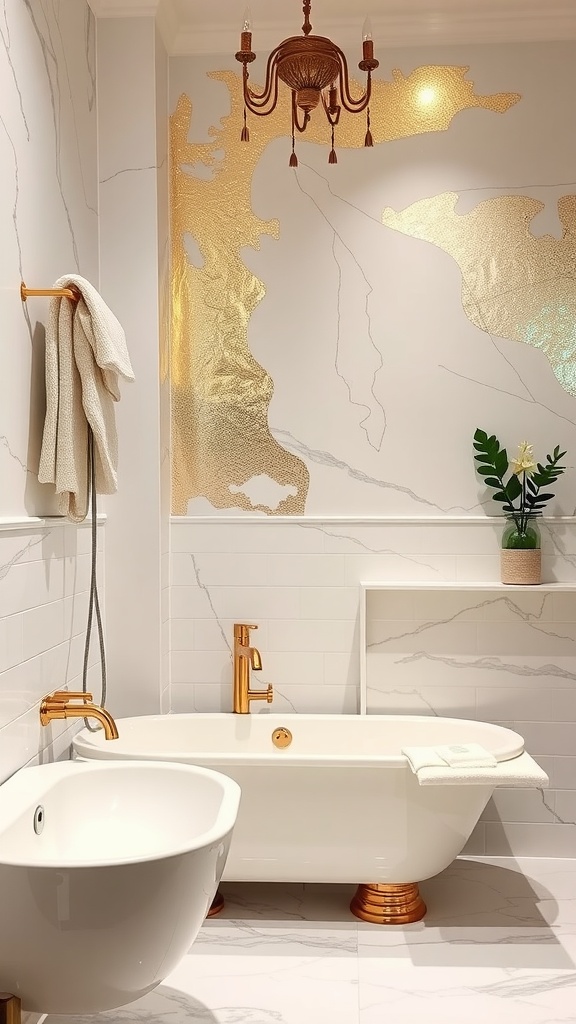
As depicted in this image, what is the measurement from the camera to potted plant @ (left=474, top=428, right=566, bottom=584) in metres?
3.08

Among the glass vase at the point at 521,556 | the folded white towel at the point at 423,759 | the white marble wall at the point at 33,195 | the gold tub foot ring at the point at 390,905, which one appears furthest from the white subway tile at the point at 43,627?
the glass vase at the point at 521,556

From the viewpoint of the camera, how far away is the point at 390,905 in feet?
8.94

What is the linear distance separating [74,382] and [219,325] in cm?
101

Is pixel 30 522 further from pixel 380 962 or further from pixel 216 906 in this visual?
pixel 380 962

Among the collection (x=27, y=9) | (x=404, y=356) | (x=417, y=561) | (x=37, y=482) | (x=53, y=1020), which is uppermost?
(x=27, y=9)

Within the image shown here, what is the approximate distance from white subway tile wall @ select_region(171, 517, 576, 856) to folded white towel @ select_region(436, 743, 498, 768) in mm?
637

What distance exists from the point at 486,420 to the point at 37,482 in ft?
5.27

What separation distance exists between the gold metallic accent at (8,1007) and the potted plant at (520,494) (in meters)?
1.99

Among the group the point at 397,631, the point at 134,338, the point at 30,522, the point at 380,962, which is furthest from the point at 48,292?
the point at 380,962

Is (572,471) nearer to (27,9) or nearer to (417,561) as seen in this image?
(417,561)

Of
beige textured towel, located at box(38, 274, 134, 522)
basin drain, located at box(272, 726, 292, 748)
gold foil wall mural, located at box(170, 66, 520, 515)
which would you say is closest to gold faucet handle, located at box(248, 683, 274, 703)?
basin drain, located at box(272, 726, 292, 748)

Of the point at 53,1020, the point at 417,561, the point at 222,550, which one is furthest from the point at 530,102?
the point at 53,1020

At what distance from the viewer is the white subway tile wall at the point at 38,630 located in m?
2.17

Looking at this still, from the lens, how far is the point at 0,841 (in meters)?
1.79
